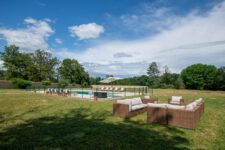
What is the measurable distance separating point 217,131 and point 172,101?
5.45 m

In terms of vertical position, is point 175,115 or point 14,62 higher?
point 14,62

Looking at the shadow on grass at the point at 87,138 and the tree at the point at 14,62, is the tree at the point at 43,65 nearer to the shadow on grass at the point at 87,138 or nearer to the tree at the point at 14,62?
the tree at the point at 14,62

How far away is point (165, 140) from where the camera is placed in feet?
11.6

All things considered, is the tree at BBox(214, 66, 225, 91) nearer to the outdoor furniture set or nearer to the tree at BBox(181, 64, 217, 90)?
the tree at BBox(181, 64, 217, 90)

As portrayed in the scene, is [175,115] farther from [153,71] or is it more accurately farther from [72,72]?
[153,71]

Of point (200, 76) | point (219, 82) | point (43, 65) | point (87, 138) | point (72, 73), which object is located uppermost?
point (43, 65)

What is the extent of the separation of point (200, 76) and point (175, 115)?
159ft

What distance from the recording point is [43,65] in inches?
1720

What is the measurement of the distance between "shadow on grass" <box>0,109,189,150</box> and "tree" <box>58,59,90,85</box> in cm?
4106

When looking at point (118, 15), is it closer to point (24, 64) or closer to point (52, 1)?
point (52, 1)

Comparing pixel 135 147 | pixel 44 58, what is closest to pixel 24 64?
pixel 44 58

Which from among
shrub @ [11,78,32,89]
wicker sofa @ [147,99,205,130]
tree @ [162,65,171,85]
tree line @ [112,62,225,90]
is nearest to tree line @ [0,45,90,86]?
shrub @ [11,78,32,89]

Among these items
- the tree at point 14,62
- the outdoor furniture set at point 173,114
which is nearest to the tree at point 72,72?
the tree at point 14,62

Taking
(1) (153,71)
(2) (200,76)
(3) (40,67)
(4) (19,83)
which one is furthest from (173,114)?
(1) (153,71)
